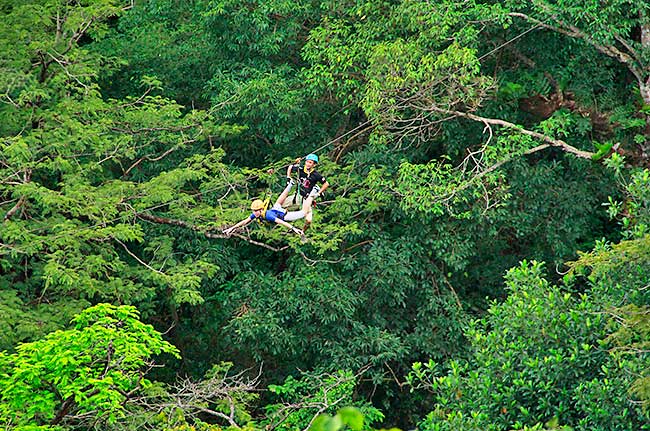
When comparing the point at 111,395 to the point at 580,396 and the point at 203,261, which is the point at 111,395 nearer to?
the point at 203,261

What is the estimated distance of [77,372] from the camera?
927cm

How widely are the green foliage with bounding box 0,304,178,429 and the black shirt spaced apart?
184 centimetres

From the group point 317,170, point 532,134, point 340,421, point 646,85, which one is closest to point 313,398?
point 317,170

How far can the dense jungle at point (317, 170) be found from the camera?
424 inches

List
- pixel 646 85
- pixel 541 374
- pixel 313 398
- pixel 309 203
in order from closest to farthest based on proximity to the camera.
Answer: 1. pixel 541 374
2. pixel 309 203
3. pixel 313 398
4. pixel 646 85

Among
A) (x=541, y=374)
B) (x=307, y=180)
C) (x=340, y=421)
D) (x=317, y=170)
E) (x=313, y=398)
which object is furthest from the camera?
(x=317, y=170)

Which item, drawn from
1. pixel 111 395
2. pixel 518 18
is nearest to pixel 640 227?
pixel 518 18

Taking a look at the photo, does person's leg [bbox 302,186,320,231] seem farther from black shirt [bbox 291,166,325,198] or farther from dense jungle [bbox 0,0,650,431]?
dense jungle [bbox 0,0,650,431]

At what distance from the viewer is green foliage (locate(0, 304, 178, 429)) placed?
29.4ft

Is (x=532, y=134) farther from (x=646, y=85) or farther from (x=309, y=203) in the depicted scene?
(x=309, y=203)

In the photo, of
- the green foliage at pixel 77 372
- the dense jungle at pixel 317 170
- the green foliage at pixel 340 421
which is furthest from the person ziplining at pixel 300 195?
the green foliage at pixel 340 421

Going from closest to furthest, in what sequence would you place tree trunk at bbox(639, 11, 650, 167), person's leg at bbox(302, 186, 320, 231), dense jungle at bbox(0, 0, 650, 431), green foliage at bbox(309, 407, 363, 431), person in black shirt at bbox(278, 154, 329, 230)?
green foliage at bbox(309, 407, 363, 431) → person in black shirt at bbox(278, 154, 329, 230) → person's leg at bbox(302, 186, 320, 231) → dense jungle at bbox(0, 0, 650, 431) → tree trunk at bbox(639, 11, 650, 167)

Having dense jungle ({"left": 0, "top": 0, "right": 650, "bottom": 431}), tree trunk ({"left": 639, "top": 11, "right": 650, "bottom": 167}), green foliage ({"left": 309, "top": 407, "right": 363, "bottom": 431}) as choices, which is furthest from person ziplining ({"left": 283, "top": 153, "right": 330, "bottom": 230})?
green foliage ({"left": 309, "top": 407, "right": 363, "bottom": 431})

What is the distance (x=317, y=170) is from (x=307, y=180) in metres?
2.64
